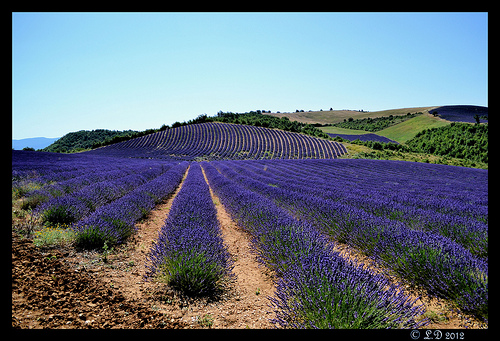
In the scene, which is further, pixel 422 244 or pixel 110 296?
pixel 422 244

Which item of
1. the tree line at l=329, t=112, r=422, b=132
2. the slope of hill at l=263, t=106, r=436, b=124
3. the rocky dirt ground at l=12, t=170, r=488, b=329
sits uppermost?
the slope of hill at l=263, t=106, r=436, b=124

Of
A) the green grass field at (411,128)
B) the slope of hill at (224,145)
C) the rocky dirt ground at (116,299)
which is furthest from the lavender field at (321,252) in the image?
the green grass field at (411,128)

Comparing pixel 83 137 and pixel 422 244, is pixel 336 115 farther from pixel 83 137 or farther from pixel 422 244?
pixel 83 137

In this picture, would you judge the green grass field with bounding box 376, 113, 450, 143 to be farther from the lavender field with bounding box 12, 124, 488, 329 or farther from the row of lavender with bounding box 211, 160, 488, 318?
the lavender field with bounding box 12, 124, 488, 329

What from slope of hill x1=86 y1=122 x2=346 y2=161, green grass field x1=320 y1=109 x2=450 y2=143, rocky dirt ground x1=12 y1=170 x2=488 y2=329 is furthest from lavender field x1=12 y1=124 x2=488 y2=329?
green grass field x1=320 y1=109 x2=450 y2=143

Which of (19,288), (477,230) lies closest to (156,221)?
(19,288)

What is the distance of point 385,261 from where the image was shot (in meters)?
2.74

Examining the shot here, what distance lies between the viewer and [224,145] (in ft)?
135

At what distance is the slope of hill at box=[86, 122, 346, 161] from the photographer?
34728 mm

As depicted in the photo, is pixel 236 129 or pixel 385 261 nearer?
pixel 385 261

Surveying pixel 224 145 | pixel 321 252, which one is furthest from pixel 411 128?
pixel 321 252
